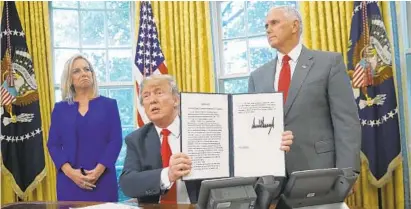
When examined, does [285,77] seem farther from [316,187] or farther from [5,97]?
[5,97]

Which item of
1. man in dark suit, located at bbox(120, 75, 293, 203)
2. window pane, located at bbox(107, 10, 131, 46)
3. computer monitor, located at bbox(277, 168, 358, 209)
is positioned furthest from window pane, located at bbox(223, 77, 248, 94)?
computer monitor, located at bbox(277, 168, 358, 209)

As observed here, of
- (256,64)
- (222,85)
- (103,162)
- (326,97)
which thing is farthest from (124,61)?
(326,97)

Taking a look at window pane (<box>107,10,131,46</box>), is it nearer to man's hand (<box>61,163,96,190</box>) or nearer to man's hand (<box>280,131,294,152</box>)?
man's hand (<box>61,163,96,190</box>)

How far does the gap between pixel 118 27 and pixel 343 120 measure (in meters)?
3.16

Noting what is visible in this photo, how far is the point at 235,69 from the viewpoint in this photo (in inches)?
184

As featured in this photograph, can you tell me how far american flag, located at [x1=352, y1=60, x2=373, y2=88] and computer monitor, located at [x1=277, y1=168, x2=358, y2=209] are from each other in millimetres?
2235

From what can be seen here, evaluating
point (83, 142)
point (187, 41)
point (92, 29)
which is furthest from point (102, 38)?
point (83, 142)

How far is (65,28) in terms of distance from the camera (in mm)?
4820

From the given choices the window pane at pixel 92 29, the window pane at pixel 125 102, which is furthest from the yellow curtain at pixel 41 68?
the window pane at pixel 125 102

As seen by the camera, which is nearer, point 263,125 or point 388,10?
point 263,125

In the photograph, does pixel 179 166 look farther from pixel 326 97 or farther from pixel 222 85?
pixel 222 85

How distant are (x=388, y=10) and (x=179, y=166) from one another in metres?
2.78

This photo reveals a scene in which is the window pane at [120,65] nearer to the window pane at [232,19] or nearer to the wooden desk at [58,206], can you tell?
the window pane at [232,19]

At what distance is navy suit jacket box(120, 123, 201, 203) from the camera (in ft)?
6.50
